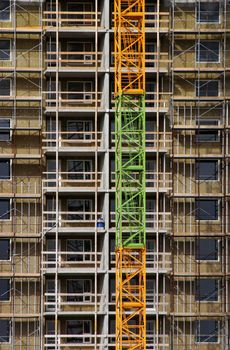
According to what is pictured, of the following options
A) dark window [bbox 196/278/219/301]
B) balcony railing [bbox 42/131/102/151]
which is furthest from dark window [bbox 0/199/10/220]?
dark window [bbox 196/278/219/301]

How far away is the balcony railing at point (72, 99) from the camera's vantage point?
42500 millimetres

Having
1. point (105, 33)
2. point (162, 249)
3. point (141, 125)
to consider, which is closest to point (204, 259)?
point (162, 249)

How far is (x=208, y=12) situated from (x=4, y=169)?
14.7 m

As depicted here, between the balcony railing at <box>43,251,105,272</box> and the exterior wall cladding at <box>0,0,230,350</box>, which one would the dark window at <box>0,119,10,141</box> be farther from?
the balcony railing at <box>43,251,105,272</box>

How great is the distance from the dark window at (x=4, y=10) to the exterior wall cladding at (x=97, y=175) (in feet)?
0.30

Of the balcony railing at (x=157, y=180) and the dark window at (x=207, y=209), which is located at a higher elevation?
the balcony railing at (x=157, y=180)

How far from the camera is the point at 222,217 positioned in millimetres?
42750

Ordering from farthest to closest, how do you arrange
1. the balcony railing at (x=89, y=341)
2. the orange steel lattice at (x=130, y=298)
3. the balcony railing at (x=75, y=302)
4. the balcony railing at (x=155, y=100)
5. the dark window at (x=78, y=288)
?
the balcony railing at (x=155, y=100)
the dark window at (x=78, y=288)
the balcony railing at (x=75, y=302)
the balcony railing at (x=89, y=341)
the orange steel lattice at (x=130, y=298)

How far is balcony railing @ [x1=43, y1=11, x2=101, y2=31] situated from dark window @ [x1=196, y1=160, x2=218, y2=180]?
32.3 ft

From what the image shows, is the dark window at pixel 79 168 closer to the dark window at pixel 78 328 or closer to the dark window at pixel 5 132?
the dark window at pixel 5 132

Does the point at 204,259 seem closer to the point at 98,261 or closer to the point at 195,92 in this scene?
the point at 98,261

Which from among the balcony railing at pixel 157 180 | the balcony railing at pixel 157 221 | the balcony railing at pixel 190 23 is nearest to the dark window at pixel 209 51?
the balcony railing at pixel 190 23

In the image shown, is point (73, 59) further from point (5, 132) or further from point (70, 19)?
point (5, 132)

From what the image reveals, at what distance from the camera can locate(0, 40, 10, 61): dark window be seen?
141 ft
